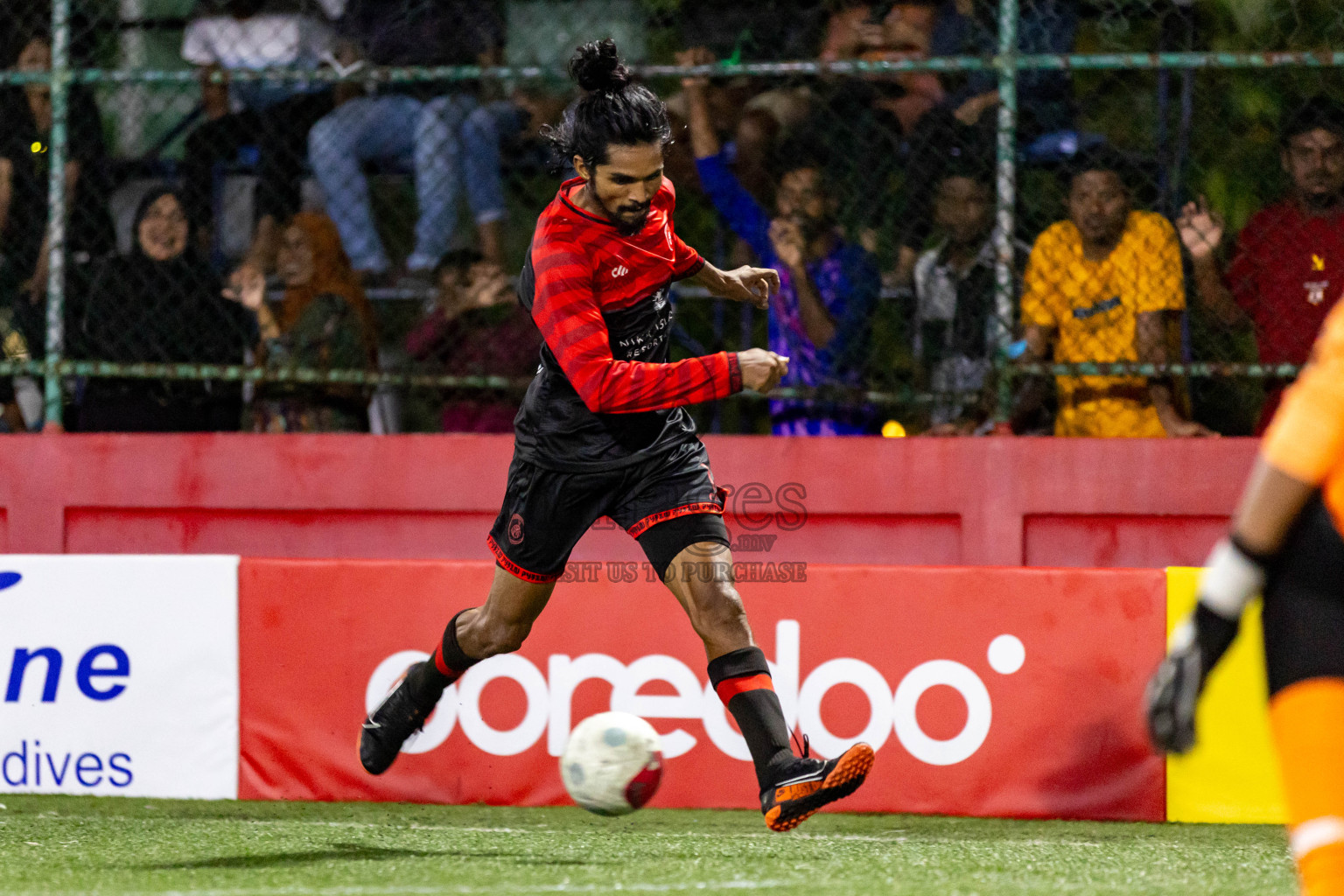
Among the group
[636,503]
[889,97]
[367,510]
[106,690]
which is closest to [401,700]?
[636,503]

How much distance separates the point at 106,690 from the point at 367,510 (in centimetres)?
142

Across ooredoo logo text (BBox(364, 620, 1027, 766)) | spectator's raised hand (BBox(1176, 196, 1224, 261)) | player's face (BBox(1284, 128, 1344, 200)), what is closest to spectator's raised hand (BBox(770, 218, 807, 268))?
spectator's raised hand (BBox(1176, 196, 1224, 261))

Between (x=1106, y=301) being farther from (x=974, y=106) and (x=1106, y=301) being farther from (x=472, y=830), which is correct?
(x=472, y=830)

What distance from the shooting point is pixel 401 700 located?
474cm

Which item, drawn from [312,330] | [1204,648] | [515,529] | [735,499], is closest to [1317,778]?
[1204,648]

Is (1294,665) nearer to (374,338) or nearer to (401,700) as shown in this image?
(401,700)

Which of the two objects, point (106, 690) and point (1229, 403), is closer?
point (106, 690)

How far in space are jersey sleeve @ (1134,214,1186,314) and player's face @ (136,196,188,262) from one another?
13.6ft

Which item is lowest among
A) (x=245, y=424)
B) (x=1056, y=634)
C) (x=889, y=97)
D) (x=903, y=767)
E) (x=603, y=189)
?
(x=903, y=767)

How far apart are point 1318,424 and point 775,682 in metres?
3.63

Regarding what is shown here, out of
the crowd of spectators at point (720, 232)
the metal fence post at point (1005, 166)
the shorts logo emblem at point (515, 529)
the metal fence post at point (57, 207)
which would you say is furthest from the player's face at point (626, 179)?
the metal fence post at point (57, 207)

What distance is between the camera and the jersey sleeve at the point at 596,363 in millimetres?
4051

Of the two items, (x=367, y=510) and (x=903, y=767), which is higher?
(x=367, y=510)

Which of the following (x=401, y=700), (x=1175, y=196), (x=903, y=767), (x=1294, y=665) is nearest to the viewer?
(x=1294, y=665)
